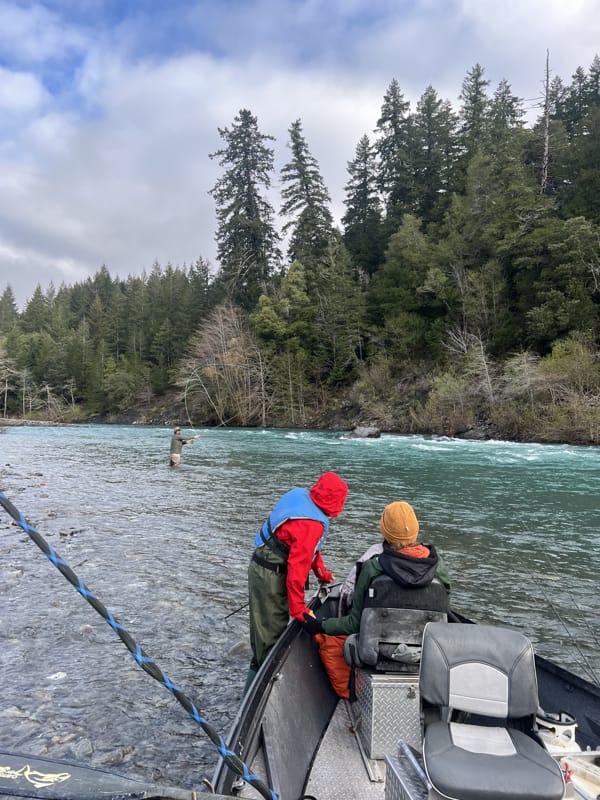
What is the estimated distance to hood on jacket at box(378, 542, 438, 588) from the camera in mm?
3115

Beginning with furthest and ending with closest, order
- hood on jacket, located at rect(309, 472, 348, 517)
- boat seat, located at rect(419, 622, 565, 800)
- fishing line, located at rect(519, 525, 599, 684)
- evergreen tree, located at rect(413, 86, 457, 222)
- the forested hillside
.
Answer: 1. evergreen tree, located at rect(413, 86, 457, 222)
2. the forested hillside
3. fishing line, located at rect(519, 525, 599, 684)
4. hood on jacket, located at rect(309, 472, 348, 517)
5. boat seat, located at rect(419, 622, 565, 800)

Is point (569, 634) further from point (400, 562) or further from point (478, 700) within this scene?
point (478, 700)

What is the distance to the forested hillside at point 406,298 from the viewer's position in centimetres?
3250

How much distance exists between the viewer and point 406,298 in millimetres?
47562

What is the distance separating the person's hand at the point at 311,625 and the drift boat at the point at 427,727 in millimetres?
111

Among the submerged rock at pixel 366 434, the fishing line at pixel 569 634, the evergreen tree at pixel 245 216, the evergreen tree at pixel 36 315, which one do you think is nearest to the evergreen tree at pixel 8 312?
the evergreen tree at pixel 36 315

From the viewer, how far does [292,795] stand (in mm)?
2633

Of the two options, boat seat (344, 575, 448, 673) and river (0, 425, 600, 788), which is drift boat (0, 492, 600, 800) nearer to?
boat seat (344, 575, 448, 673)

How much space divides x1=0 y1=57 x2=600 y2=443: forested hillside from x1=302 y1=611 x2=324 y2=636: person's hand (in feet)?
83.8

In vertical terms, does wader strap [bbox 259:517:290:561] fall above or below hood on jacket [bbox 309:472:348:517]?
below

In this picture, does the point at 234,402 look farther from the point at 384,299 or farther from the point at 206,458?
the point at 206,458

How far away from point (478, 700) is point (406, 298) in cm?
4726

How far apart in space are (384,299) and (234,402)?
56.9 feet

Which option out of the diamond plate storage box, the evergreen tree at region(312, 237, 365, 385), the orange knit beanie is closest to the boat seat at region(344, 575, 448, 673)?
the diamond plate storage box
